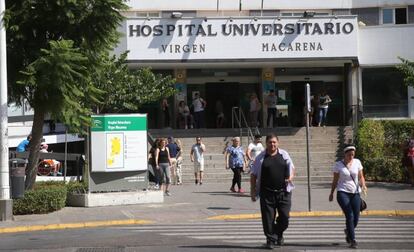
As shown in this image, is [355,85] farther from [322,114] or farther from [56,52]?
[56,52]

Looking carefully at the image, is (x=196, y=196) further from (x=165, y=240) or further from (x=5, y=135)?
(x=165, y=240)

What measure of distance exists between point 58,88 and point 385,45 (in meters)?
19.7

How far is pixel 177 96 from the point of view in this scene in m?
33.3

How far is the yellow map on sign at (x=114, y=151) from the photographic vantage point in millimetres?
19031

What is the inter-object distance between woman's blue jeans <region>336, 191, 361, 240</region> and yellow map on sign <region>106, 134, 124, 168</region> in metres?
8.92

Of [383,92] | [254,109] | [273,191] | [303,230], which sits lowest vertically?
[303,230]

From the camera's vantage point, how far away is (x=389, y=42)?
3250 centimetres

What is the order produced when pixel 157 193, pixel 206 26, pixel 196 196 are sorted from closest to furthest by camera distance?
pixel 157 193 < pixel 196 196 < pixel 206 26

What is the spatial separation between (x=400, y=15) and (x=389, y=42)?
2.20 m

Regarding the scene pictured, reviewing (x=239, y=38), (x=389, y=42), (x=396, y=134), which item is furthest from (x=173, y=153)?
(x=389, y=42)

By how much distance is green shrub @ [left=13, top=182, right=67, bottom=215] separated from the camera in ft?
56.8

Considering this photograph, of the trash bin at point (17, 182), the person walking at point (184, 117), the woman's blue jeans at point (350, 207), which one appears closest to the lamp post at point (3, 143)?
the trash bin at point (17, 182)

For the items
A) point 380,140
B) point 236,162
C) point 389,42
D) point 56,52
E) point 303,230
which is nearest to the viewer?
point 303,230

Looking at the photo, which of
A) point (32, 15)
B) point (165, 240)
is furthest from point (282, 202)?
point (32, 15)
